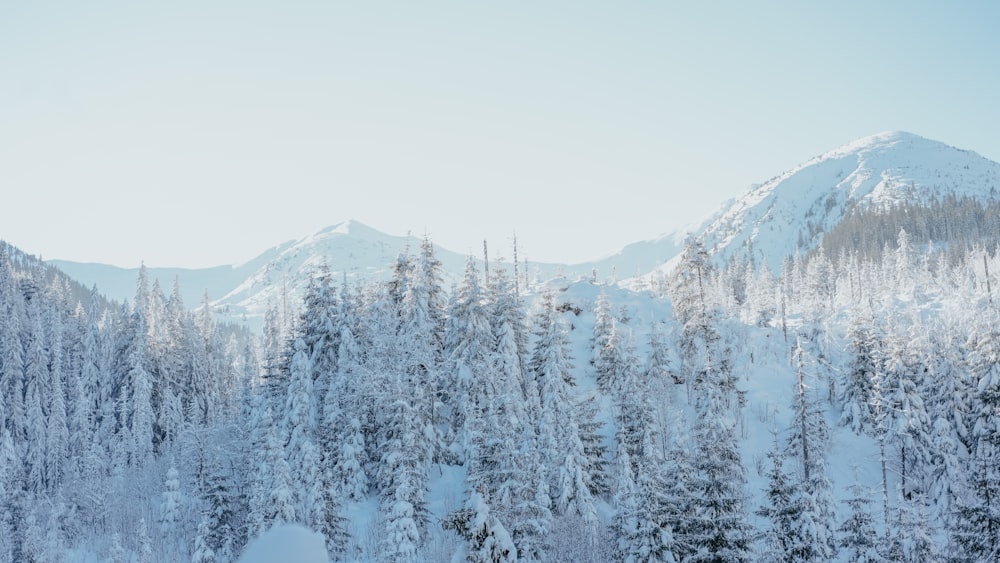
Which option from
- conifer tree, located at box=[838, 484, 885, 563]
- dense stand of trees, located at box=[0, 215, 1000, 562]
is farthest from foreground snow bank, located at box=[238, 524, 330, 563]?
conifer tree, located at box=[838, 484, 885, 563]

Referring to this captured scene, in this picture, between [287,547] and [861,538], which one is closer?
[287,547]

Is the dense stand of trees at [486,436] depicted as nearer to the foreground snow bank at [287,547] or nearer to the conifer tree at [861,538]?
the conifer tree at [861,538]

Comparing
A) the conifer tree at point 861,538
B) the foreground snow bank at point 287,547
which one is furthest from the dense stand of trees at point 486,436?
the foreground snow bank at point 287,547

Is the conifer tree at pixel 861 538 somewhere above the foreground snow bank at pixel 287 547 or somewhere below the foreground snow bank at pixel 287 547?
below

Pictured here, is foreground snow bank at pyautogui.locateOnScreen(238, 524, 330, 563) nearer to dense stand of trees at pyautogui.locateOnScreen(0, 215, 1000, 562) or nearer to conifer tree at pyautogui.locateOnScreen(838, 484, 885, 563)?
dense stand of trees at pyautogui.locateOnScreen(0, 215, 1000, 562)

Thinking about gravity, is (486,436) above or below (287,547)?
below

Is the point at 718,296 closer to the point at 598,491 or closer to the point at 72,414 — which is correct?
the point at 598,491

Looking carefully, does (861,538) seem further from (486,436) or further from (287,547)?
(287,547)

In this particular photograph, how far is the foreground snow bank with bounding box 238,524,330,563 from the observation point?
9.06ft

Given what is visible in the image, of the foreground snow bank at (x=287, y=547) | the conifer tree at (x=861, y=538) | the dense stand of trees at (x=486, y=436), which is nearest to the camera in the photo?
the foreground snow bank at (x=287, y=547)

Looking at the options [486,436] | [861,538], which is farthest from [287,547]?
[486,436]

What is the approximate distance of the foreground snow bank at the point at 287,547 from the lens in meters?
2.76

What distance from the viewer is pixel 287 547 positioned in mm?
2793

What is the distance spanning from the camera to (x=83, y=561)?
4709 cm
